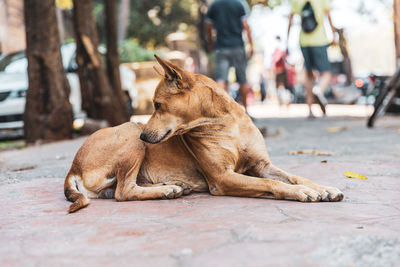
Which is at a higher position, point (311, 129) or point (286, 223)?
point (286, 223)

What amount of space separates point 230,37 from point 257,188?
499 cm

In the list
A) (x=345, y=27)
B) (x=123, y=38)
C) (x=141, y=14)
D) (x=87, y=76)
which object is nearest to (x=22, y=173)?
(x=87, y=76)

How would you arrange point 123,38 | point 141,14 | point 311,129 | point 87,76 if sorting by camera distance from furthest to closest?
1. point 141,14
2. point 123,38
3. point 87,76
4. point 311,129

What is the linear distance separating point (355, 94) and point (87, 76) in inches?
586

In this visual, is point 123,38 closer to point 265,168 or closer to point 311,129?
point 311,129

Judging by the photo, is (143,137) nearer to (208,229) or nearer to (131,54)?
(208,229)

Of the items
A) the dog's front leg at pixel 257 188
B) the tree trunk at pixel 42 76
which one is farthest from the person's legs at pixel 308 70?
the dog's front leg at pixel 257 188

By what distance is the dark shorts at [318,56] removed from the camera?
29.9ft

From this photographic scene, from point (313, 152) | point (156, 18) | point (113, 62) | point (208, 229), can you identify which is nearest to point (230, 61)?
point (313, 152)

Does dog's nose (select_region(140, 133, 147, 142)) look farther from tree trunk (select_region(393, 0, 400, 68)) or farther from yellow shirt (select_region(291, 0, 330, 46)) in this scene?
yellow shirt (select_region(291, 0, 330, 46))

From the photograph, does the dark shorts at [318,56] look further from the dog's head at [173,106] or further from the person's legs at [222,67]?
the dog's head at [173,106]

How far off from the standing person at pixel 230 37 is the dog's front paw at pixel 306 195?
15.6 ft

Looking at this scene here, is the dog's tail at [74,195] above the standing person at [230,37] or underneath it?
underneath

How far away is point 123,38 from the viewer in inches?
804
